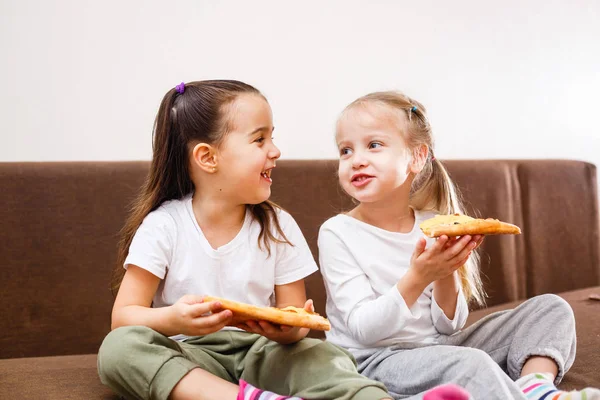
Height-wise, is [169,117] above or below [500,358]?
above

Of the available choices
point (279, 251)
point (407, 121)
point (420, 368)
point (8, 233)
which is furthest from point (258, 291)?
point (8, 233)

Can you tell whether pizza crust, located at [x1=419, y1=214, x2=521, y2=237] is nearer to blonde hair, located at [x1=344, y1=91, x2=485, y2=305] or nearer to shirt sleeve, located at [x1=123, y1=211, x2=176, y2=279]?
blonde hair, located at [x1=344, y1=91, x2=485, y2=305]

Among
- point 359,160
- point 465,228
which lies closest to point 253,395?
point 465,228

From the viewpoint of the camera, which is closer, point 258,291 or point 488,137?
point 258,291

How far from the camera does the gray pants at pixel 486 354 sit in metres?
1.41

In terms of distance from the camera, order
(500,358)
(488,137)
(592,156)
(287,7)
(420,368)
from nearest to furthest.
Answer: (420,368)
(500,358)
(287,7)
(488,137)
(592,156)

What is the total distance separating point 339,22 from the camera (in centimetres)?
276

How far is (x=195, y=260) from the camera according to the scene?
1703 mm

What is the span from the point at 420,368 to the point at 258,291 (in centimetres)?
43

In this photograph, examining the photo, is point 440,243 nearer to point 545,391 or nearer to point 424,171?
point 545,391

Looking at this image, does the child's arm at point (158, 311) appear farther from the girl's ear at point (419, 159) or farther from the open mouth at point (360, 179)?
the girl's ear at point (419, 159)

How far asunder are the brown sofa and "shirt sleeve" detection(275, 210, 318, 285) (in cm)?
44

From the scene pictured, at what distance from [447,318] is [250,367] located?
484mm

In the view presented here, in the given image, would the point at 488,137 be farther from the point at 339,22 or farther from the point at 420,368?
the point at 420,368
